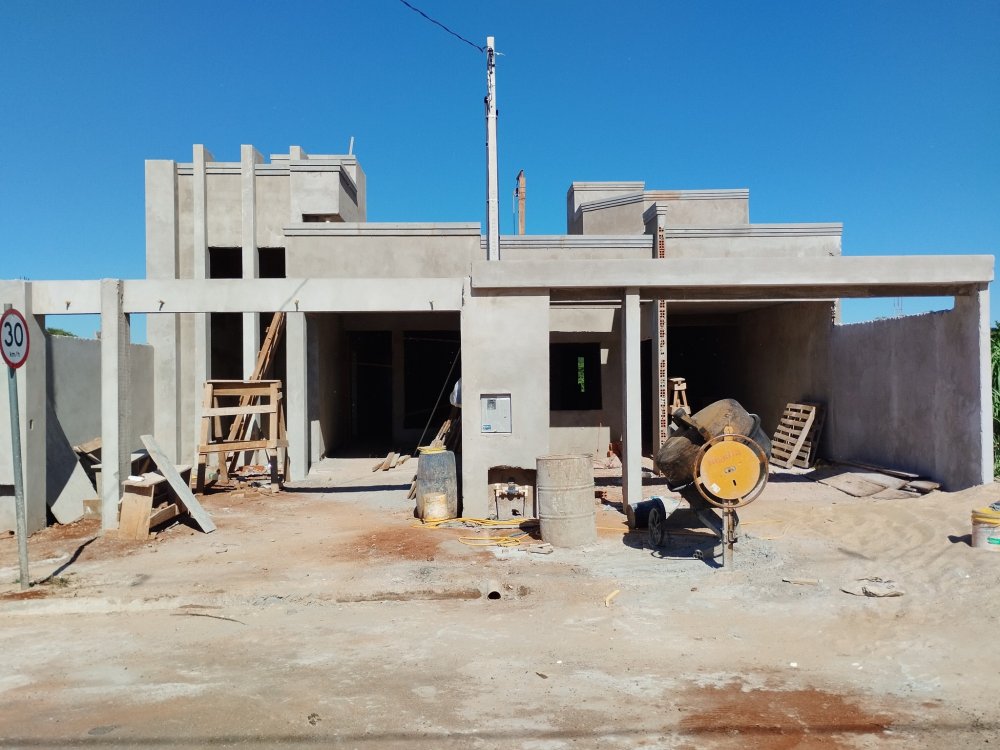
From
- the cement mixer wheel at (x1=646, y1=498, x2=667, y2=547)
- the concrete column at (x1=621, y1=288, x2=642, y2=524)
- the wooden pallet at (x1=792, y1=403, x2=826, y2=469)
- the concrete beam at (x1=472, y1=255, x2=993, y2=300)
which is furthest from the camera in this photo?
the wooden pallet at (x1=792, y1=403, x2=826, y2=469)

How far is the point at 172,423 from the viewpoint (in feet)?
54.0

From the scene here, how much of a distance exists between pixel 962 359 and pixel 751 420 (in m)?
5.45

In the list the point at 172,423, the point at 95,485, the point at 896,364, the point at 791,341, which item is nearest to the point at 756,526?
the point at 896,364

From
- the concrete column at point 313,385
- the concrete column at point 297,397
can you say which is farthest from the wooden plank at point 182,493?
the concrete column at point 313,385

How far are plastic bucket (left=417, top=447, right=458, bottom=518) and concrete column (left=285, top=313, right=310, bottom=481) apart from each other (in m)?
5.62

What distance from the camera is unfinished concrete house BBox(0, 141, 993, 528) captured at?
34.6 ft

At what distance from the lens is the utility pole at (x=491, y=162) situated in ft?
47.3

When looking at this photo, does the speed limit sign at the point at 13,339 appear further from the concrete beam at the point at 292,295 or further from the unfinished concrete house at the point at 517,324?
the concrete beam at the point at 292,295

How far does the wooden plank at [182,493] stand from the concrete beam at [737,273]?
5203mm

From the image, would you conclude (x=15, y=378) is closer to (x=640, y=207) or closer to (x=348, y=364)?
(x=348, y=364)

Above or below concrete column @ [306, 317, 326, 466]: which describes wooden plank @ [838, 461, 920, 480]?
below

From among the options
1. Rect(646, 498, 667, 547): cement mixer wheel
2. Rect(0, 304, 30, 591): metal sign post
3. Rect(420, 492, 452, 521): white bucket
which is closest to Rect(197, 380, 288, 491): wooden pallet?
Rect(420, 492, 452, 521): white bucket

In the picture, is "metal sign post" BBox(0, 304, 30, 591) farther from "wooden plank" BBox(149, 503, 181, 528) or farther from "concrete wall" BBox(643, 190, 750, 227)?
"concrete wall" BBox(643, 190, 750, 227)

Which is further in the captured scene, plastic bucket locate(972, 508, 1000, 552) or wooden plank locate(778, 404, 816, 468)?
wooden plank locate(778, 404, 816, 468)
